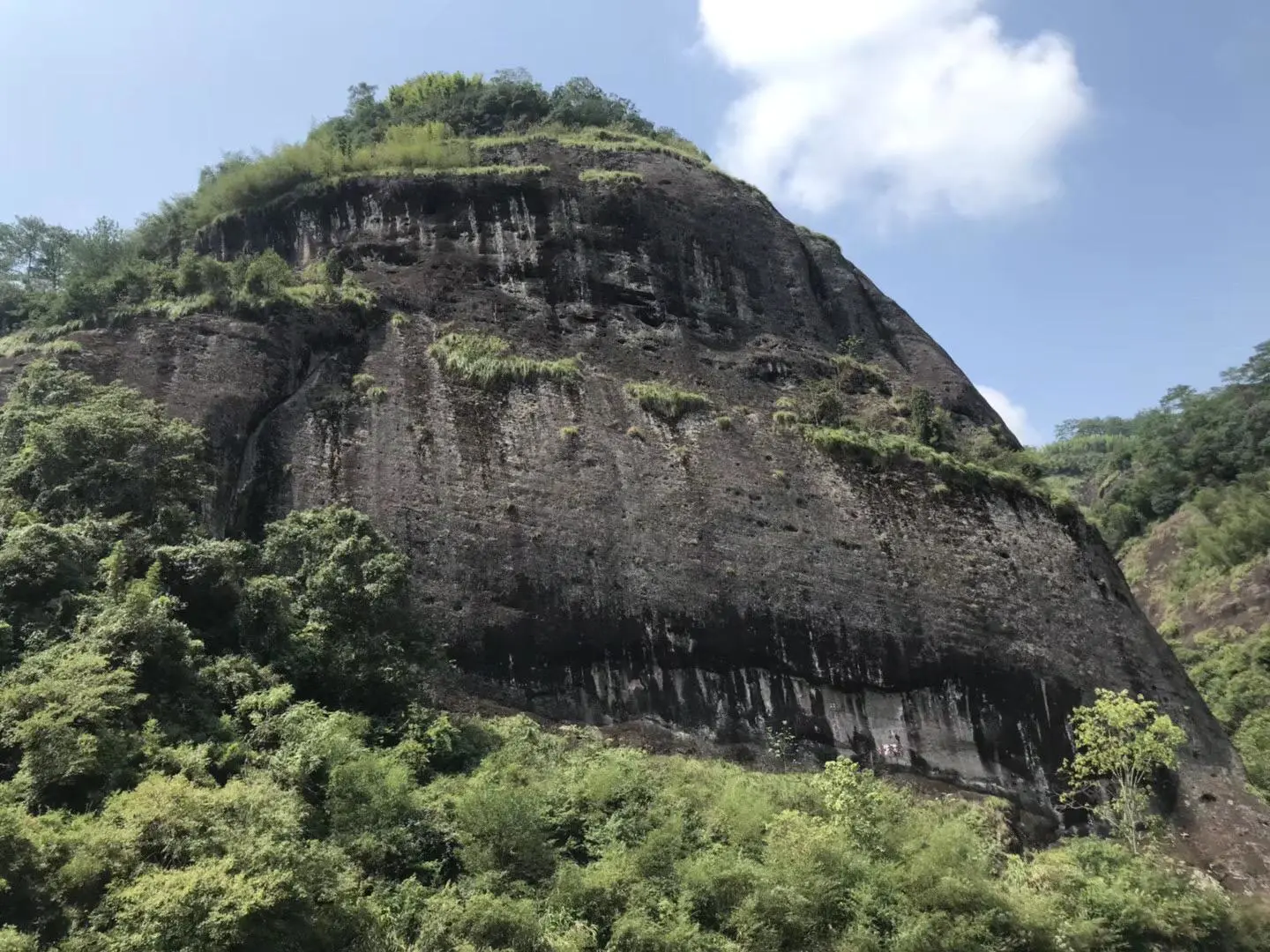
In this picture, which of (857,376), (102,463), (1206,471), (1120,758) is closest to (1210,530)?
(1206,471)

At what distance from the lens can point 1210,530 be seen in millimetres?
37125

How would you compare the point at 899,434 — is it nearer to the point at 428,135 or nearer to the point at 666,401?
the point at 666,401

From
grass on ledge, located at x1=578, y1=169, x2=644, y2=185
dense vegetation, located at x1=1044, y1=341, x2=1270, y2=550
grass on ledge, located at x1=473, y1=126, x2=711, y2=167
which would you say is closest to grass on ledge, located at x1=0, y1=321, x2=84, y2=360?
grass on ledge, located at x1=473, y1=126, x2=711, y2=167

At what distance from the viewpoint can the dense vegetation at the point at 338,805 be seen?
7711 mm

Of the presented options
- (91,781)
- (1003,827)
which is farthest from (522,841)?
(1003,827)

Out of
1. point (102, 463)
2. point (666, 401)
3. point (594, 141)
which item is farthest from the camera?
point (594, 141)

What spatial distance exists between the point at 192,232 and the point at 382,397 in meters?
10.6

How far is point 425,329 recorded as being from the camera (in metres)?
21.0

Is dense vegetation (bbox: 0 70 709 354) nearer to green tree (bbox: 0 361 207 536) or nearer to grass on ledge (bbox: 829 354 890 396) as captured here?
green tree (bbox: 0 361 207 536)

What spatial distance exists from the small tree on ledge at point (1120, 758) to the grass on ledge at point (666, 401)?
32.4 ft

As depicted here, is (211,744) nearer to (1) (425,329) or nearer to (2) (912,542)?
(1) (425,329)

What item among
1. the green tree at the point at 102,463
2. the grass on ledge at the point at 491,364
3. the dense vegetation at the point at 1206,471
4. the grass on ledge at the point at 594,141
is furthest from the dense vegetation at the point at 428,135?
the dense vegetation at the point at 1206,471

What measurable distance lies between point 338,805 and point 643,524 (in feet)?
30.3

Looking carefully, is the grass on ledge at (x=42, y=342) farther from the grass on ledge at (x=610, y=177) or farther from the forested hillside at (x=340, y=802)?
the grass on ledge at (x=610, y=177)
